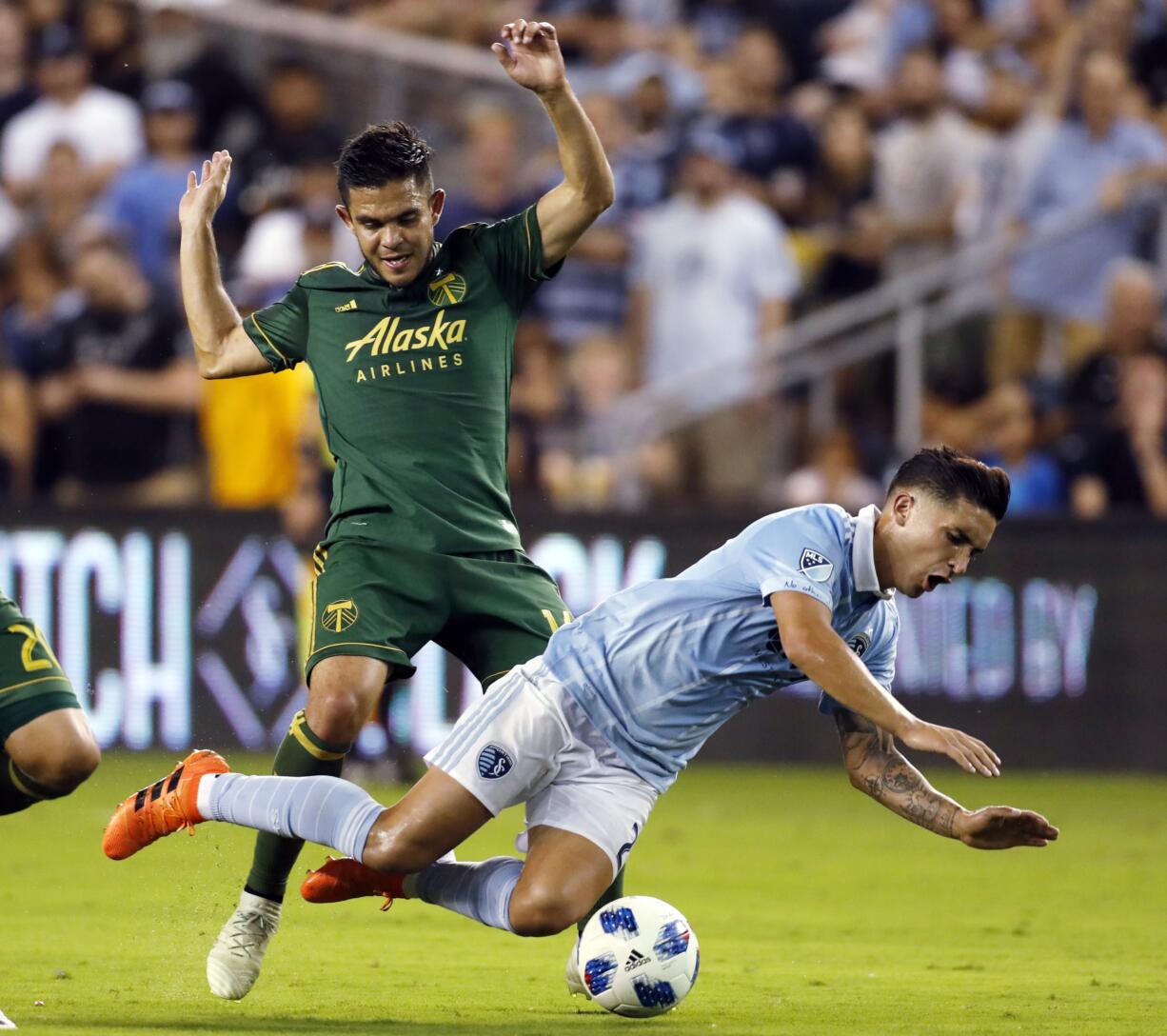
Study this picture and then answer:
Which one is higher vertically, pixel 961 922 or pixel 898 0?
pixel 898 0

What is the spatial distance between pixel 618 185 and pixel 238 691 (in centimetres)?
440

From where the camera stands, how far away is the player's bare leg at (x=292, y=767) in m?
6.11

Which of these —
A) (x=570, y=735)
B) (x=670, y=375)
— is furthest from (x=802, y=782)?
(x=570, y=735)

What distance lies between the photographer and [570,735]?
233 inches

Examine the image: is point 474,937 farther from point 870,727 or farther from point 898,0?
point 898,0

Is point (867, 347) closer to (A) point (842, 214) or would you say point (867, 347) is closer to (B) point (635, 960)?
(A) point (842, 214)

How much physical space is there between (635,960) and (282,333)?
2.28m

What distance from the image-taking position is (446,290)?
6.50m

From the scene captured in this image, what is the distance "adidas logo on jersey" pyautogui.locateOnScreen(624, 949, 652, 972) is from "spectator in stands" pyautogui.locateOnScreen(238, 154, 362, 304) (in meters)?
8.47

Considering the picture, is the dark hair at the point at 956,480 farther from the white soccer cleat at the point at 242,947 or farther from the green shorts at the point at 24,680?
the green shorts at the point at 24,680

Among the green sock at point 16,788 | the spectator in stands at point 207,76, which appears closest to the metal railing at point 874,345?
the spectator in stands at point 207,76

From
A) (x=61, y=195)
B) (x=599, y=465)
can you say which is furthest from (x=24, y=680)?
(x=61, y=195)

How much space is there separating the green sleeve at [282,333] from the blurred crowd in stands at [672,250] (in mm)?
5870

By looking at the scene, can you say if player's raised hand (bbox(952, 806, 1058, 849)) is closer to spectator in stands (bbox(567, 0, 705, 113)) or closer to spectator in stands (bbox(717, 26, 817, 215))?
spectator in stands (bbox(717, 26, 817, 215))
